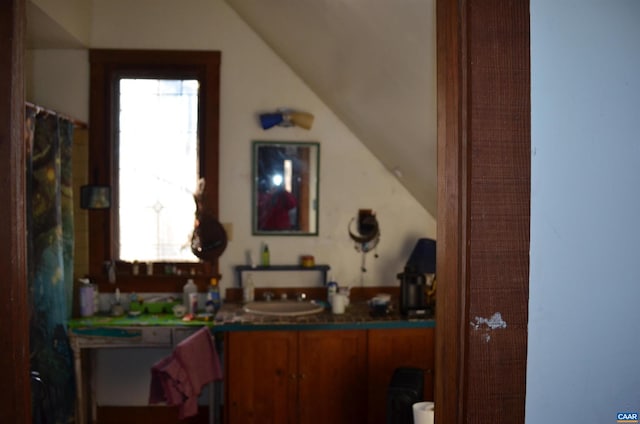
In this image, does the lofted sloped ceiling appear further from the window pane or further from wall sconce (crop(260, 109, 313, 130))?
the window pane

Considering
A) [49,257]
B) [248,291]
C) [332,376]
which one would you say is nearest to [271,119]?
[248,291]

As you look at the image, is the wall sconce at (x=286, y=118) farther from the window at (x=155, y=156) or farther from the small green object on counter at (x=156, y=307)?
the small green object on counter at (x=156, y=307)

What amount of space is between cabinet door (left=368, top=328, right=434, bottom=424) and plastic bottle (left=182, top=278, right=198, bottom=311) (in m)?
1.26

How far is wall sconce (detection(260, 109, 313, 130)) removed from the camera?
3551 mm

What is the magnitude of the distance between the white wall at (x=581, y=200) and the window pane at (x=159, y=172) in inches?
121

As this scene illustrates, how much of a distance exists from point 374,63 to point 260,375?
190 centimetres

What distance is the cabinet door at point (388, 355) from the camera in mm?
3145

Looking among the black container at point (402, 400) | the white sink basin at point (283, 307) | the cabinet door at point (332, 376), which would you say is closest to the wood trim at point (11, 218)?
the black container at point (402, 400)

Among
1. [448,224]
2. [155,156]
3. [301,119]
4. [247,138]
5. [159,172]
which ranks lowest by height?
[448,224]

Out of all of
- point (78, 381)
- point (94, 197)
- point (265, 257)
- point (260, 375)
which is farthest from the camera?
point (265, 257)

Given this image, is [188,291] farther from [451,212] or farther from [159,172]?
[451,212]

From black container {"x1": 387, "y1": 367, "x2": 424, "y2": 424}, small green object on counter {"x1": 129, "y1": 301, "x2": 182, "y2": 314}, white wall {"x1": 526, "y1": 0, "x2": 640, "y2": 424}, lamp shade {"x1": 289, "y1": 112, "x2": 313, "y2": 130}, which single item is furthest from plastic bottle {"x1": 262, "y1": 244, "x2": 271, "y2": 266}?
white wall {"x1": 526, "y1": 0, "x2": 640, "y2": 424}

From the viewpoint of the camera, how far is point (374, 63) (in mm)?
2359

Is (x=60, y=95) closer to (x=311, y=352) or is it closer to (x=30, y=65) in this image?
(x=30, y=65)
